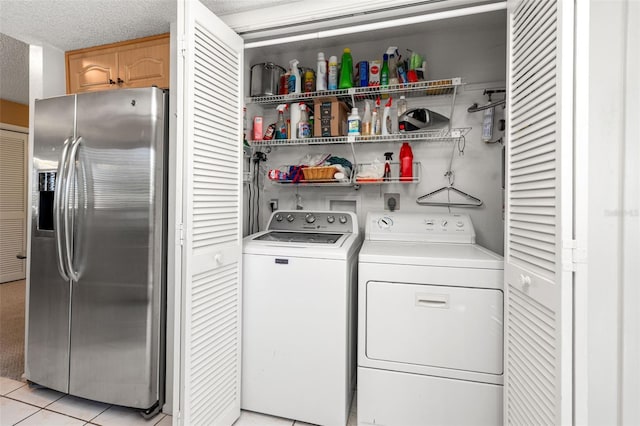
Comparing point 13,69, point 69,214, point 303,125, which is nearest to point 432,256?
point 303,125

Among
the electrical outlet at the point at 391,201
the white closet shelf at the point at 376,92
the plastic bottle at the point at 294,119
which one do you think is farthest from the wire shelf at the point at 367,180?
the white closet shelf at the point at 376,92

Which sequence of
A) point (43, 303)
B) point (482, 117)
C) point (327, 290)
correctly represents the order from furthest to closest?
point (482, 117), point (43, 303), point (327, 290)

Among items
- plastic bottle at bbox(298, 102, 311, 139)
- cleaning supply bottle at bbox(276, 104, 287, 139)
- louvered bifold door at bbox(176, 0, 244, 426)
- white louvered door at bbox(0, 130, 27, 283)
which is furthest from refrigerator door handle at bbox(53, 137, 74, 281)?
white louvered door at bbox(0, 130, 27, 283)

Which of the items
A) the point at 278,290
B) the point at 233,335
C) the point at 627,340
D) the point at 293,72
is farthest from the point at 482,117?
the point at 233,335

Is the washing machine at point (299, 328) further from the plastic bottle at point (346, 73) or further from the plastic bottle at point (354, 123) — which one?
the plastic bottle at point (346, 73)

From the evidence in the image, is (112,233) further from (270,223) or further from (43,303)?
(270,223)

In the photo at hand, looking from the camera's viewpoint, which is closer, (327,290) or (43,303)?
(327,290)

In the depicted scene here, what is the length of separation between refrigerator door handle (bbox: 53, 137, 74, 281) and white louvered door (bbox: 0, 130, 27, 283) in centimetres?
366

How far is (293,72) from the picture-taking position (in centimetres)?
225

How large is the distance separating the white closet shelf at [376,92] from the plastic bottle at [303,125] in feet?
0.23

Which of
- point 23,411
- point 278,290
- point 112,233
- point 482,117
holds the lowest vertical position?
point 23,411

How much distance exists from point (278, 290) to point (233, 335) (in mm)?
353

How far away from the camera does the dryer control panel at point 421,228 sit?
1988mm

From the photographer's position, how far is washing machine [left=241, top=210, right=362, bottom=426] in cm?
160
